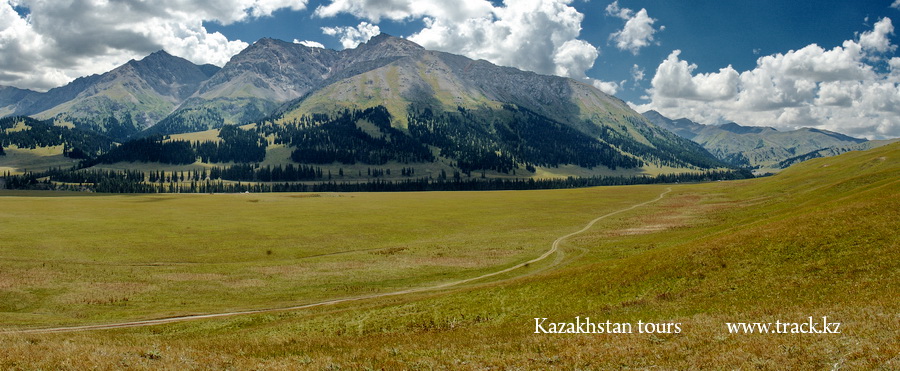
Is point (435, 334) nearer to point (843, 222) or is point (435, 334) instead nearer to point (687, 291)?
point (687, 291)

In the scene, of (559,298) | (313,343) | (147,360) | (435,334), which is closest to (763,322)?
(559,298)

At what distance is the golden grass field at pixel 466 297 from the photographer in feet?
54.4

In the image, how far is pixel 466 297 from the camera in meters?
33.3

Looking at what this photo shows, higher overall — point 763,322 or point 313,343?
point 763,322

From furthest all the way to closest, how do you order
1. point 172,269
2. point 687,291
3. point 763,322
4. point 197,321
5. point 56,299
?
point 172,269 < point 56,299 < point 197,321 < point 687,291 < point 763,322

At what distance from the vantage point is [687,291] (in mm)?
25484

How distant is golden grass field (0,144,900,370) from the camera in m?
16.6

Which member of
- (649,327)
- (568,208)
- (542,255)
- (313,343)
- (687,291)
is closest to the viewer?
(649,327)

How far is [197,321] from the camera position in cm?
3262

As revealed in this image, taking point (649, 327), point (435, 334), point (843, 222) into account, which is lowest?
point (435, 334)

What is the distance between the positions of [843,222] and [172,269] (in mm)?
66350

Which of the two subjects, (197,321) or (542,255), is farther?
(542,255)

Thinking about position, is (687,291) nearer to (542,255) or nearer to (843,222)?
(843,222)

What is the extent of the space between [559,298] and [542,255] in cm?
3267
